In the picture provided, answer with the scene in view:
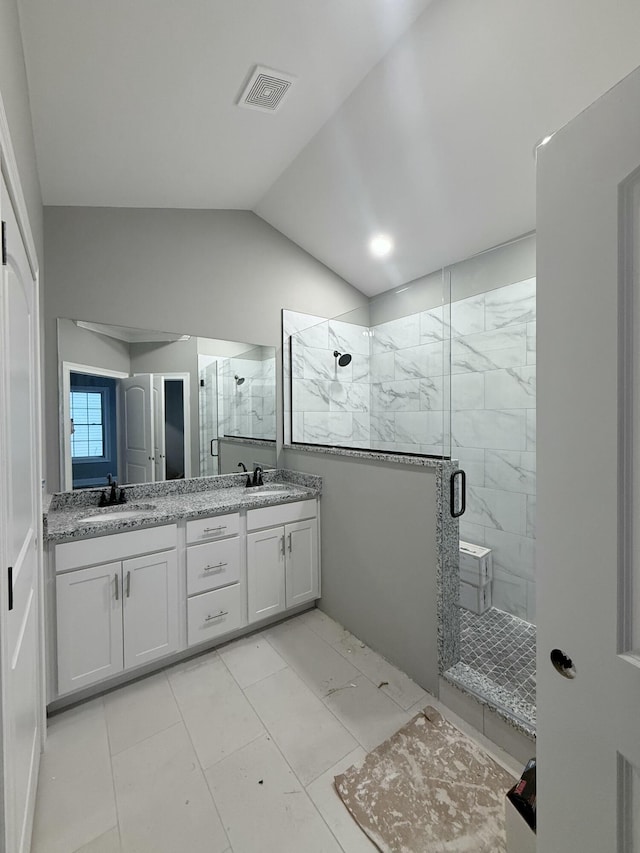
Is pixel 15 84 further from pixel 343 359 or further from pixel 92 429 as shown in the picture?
pixel 343 359

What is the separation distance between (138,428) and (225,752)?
5.85 feet

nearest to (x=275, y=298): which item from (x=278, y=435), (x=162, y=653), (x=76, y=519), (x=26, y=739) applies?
(x=278, y=435)

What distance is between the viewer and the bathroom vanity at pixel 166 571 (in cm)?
172

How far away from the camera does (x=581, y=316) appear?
26.6 inches

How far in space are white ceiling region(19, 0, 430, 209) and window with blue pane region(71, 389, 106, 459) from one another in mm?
1116

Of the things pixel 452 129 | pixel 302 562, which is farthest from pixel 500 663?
pixel 452 129

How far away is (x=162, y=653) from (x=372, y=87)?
10.1ft

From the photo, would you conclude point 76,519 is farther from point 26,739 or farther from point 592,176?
point 592,176

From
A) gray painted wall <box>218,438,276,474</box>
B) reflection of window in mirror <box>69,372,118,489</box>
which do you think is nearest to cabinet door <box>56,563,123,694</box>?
reflection of window in mirror <box>69,372,118,489</box>

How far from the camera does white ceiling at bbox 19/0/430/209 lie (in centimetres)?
131

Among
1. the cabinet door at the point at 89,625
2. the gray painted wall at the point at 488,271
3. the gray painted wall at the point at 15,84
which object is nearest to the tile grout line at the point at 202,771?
the cabinet door at the point at 89,625

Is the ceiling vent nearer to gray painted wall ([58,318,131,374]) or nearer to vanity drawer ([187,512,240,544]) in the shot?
gray painted wall ([58,318,131,374])

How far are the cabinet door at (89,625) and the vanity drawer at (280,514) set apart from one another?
0.77 metres

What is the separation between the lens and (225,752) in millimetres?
1532
